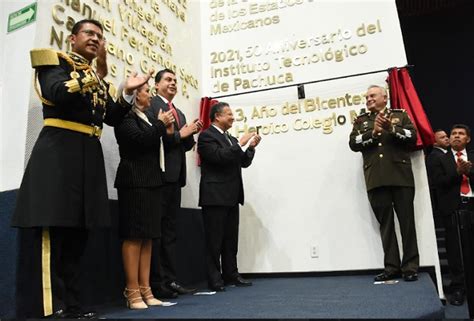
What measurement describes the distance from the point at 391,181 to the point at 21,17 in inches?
105

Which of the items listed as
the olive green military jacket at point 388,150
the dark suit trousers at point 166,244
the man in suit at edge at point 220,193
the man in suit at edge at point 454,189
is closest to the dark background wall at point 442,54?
the man in suit at edge at point 454,189

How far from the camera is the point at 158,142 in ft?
8.63

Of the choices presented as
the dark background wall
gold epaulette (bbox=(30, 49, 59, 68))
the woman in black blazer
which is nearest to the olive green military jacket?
A: the woman in black blazer

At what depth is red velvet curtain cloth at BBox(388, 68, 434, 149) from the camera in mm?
3516

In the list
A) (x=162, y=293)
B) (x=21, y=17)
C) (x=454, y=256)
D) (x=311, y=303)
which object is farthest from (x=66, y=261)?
(x=454, y=256)

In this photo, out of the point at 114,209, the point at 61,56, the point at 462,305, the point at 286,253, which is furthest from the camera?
the point at 286,253

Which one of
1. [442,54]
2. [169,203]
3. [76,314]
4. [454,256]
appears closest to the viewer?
[76,314]

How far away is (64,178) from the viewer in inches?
80.8

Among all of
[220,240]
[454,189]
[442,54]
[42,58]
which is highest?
[442,54]

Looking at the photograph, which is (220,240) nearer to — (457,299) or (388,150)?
(388,150)

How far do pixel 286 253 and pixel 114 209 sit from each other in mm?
1732

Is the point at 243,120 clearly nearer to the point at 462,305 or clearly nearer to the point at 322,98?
A: the point at 322,98

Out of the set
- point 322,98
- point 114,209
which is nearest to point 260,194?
point 322,98

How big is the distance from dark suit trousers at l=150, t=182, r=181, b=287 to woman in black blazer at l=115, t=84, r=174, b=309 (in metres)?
0.32
